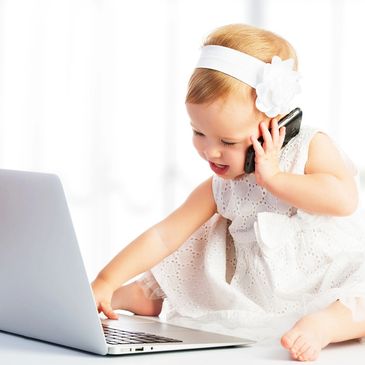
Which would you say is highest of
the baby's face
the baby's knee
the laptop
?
the baby's face

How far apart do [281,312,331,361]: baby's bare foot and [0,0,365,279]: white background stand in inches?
83.9

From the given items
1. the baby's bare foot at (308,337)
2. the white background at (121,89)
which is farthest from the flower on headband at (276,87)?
the white background at (121,89)

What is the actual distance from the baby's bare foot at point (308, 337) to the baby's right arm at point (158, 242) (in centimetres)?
42

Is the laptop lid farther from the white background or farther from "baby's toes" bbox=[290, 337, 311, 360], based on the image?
the white background

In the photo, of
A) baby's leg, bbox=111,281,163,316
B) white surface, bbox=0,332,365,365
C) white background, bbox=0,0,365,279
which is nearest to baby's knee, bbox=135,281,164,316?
baby's leg, bbox=111,281,163,316

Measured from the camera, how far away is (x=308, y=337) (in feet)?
3.73

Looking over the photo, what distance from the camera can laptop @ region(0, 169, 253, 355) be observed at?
1.03m

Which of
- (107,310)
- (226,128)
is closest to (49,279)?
(107,310)

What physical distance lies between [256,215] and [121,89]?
2.03 meters

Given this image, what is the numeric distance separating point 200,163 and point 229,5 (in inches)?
25.9

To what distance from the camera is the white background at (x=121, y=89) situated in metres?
3.26

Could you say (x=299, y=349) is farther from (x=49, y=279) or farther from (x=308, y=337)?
(x=49, y=279)

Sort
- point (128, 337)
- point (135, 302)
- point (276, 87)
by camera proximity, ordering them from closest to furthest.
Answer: point (128, 337), point (276, 87), point (135, 302)

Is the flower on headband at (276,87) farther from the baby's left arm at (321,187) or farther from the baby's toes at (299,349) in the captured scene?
the baby's toes at (299,349)
